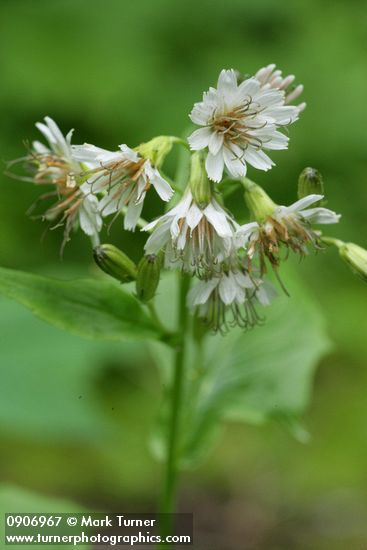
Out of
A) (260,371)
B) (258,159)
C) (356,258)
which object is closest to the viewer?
(258,159)

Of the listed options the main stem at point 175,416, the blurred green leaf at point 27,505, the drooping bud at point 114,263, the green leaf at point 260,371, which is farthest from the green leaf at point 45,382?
the drooping bud at point 114,263

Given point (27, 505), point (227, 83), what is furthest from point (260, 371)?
point (227, 83)

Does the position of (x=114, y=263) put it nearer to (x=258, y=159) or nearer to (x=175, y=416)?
(x=258, y=159)

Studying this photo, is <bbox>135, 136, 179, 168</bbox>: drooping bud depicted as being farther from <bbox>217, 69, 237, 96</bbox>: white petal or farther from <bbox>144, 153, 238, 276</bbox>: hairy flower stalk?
<bbox>217, 69, 237, 96</bbox>: white petal

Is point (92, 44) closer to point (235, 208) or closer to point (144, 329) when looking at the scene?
point (235, 208)

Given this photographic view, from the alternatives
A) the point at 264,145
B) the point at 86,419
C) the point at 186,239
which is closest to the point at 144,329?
the point at 186,239
